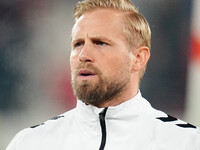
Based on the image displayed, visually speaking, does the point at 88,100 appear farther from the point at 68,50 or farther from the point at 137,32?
the point at 68,50

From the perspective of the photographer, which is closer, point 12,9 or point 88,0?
point 88,0

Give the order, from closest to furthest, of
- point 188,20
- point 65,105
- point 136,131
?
point 136,131
point 188,20
point 65,105

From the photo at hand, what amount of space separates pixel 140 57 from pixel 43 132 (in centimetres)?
40

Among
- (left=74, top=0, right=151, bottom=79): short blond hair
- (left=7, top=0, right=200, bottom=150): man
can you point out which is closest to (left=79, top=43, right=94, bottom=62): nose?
(left=7, top=0, right=200, bottom=150): man

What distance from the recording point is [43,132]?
1.21 meters

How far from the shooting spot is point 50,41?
6.92 ft

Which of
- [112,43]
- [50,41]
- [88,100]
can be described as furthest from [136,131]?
[50,41]

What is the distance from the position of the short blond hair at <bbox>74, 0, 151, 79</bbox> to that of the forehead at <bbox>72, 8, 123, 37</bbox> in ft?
0.06

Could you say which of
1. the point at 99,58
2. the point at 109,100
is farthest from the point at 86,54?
the point at 109,100

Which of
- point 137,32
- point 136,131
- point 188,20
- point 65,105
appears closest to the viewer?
point 136,131

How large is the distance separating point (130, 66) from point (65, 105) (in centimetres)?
89

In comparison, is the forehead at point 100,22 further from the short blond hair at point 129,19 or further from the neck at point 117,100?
the neck at point 117,100

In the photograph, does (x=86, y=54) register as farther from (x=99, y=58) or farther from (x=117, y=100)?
(x=117, y=100)

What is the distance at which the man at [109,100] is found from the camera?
109 cm
